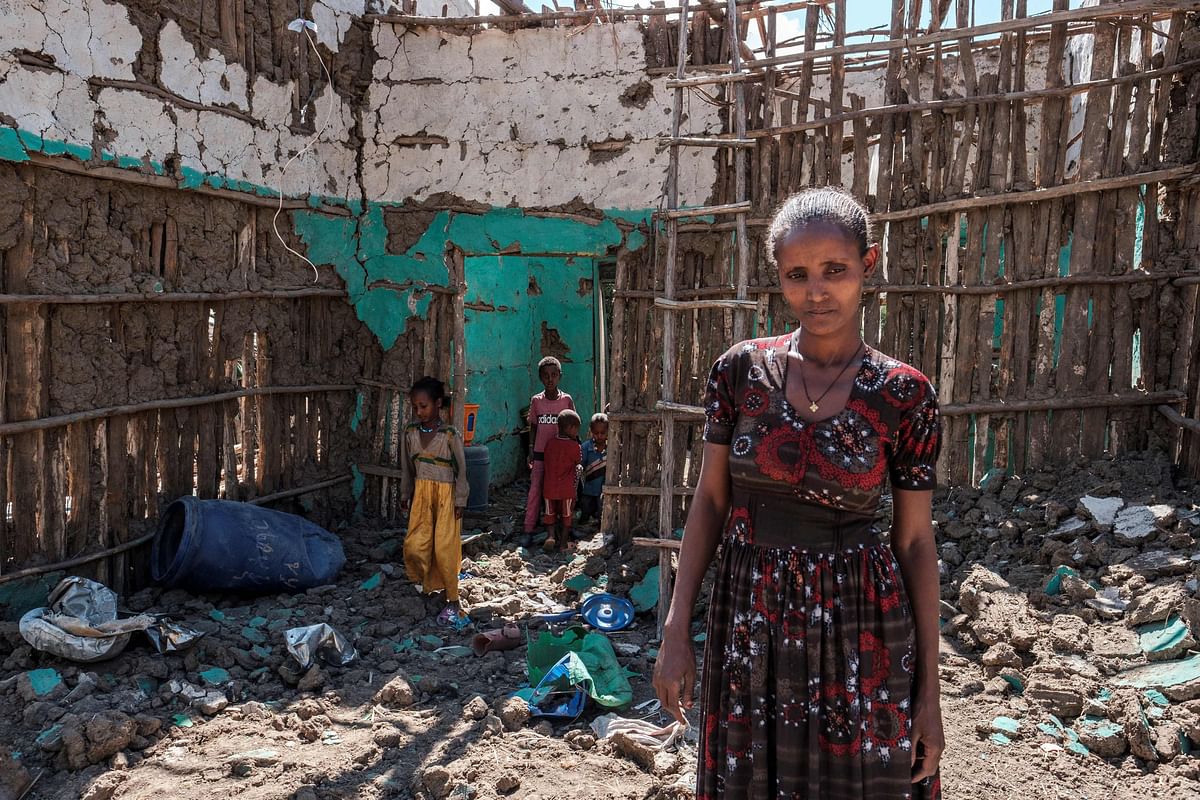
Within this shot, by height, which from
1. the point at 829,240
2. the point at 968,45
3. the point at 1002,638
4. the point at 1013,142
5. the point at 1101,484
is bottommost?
the point at 1002,638

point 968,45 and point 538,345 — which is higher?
point 968,45

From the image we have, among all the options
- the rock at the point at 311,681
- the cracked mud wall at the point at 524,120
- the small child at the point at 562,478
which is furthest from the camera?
the small child at the point at 562,478

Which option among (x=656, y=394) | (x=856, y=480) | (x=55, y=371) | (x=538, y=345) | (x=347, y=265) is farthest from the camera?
(x=538, y=345)

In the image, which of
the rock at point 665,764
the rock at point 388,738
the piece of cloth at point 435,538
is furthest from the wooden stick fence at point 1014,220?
the rock at point 388,738

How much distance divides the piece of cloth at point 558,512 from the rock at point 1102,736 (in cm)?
419

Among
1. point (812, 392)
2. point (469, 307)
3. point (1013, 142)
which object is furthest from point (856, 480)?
point (469, 307)

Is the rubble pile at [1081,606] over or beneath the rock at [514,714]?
over

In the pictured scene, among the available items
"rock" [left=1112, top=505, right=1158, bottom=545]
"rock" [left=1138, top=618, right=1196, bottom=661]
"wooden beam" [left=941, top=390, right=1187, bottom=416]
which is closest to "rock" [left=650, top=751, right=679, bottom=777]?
"rock" [left=1138, top=618, right=1196, bottom=661]

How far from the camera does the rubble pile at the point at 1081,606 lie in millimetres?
3531

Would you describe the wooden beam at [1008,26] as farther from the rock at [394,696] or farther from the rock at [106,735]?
the rock at [106,735]

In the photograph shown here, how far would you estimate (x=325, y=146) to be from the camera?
6.89 metres

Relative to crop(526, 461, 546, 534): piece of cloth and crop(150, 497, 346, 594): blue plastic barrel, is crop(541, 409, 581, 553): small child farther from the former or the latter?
crop(150, 497, 346, 594): blue plastic barrel

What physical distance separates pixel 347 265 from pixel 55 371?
2.67 metres

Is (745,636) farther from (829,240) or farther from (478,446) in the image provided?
(478,446)
